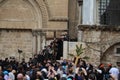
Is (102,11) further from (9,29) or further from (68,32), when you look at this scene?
(9,29)

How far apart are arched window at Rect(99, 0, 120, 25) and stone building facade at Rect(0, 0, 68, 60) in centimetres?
391

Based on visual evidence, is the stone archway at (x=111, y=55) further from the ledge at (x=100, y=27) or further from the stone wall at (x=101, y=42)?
the ledge at (x=100, y=27)

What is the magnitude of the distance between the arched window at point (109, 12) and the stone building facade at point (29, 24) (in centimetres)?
391

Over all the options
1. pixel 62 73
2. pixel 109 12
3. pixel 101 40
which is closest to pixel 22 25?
pixel 109 12

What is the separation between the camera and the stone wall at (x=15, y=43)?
126 feet

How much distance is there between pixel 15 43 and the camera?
38500 millimetres

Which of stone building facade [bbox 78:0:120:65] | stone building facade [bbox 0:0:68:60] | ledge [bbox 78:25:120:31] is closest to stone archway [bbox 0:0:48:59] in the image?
stone building facade [bbox 0:0:68:60]

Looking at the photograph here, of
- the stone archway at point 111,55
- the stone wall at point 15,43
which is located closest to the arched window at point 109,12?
the stone archway at point 111,55

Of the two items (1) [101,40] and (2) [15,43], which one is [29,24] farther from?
(1) [101,40]

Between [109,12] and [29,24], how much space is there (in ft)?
20.7

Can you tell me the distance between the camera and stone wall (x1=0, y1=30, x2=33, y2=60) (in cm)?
3834

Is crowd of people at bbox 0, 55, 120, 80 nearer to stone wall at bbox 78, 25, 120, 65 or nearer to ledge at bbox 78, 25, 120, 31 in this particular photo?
stone wall at bbox 78, 25, 120, 65

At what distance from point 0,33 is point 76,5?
17.1 feet

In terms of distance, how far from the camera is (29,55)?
38312mm
